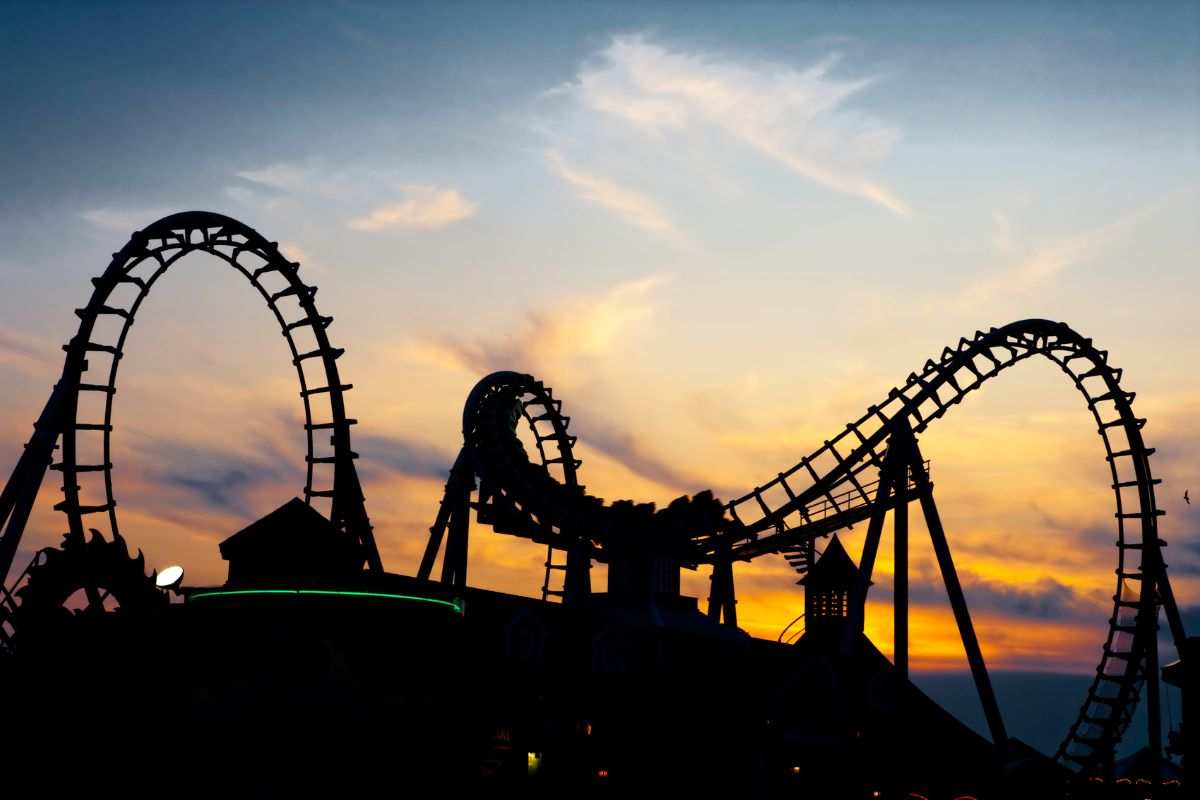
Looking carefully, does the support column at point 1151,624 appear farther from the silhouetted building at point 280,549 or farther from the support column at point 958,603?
the silhouetted building at point 280,549

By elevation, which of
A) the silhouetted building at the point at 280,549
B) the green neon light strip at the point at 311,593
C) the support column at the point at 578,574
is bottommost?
the green neon light strip at the point at 311,593

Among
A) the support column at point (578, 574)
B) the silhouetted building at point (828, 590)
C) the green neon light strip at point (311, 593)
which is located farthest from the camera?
the silhouetted building at point (828, 590)

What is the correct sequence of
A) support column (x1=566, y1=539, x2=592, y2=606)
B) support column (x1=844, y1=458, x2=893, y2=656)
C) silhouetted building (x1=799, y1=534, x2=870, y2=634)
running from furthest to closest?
silhouetted building (x1=799, y1=534, x2=870, y2=634) < support column (x1=566, y1=539, x2=592, y2=606) < support column (x1=844, y1=458, x2=893, y2=656)

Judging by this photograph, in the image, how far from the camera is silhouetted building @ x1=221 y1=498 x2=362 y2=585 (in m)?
38.1

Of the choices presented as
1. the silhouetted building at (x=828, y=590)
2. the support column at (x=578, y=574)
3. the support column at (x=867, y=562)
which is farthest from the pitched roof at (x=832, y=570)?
the support column at (x=867, y=562)

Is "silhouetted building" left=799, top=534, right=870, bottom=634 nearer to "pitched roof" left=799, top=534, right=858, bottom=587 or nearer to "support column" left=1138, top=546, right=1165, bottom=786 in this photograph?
"pitched roof" left=799, top=534, right=858, bottom=587

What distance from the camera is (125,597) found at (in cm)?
3950

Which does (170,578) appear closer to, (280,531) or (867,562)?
(280,531)

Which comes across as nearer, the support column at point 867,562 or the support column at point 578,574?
the support column at point 867,562

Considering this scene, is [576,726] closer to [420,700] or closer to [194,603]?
[420,700]

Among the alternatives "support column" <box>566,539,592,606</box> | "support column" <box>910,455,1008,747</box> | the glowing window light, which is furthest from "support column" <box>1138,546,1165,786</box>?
the glowing window light

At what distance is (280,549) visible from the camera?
38.1 m

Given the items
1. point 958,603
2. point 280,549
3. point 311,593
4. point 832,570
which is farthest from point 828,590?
point 311,593

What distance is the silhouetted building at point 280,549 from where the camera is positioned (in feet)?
125
